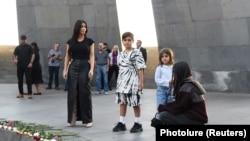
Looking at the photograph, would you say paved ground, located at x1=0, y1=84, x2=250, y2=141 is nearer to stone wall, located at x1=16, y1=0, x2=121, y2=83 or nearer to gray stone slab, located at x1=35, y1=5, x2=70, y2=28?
stone wall, located at x1=16, y1=0, x2=121, y2=83

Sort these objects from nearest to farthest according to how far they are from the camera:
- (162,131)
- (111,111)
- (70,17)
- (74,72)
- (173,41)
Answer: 1. (162,131)
2. (74,72)
3. (111,111)
4. (173,41)
5. (70,17)

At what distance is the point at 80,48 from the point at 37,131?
69.8 inches

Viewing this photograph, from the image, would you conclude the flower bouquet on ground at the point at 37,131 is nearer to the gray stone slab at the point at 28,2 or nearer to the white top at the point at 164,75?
the white top at the point at 164,75

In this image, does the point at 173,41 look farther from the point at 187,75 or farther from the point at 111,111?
the point at 187,75

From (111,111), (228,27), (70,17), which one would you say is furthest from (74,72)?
(70,17)

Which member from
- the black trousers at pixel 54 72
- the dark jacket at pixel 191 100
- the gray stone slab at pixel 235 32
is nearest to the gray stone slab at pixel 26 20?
the black trousers at pixel 54 72

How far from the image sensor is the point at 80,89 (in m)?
8.74

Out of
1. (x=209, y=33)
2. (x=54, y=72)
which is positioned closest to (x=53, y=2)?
(x=54, y=72)

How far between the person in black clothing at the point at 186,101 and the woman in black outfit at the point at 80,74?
10.4 ft

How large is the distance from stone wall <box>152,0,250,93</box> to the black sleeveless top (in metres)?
5.66

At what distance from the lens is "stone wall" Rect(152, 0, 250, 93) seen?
12883 mm

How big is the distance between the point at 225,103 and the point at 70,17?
302 inches

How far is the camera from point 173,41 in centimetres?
1479

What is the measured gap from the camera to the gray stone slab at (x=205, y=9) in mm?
13266
